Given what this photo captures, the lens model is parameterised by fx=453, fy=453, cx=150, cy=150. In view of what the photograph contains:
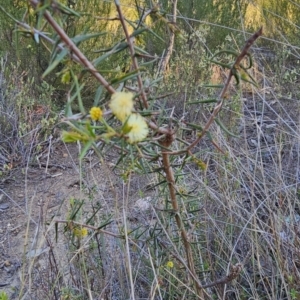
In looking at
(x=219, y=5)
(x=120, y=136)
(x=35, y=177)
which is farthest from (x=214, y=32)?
(x=120, y=136)

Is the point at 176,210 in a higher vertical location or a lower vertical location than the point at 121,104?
lower

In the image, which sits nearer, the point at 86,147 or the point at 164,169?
the point at 86,147

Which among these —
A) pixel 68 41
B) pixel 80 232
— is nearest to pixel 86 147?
pixel 68 41

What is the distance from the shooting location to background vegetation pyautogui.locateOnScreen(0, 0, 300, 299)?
2.72 ft

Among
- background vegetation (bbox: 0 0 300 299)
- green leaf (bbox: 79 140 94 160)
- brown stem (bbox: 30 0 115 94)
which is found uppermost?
brown stem (bbox: 30 0 115 94)

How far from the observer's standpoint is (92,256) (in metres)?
1.42

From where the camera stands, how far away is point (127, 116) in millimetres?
622

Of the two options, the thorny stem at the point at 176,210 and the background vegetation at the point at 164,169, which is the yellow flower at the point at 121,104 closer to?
the background vegetation at the point at 164,169

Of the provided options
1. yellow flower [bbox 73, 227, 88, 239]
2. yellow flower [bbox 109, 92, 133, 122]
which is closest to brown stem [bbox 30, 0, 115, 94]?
yellow flower [bbox 109, 92, 133, 122]

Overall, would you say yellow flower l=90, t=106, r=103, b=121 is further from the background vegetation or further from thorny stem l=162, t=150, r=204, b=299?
thorny stem l=162, t=150, r=204, b=299

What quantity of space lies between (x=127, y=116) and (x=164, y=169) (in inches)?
12.5

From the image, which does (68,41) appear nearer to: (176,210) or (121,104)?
(121,104)

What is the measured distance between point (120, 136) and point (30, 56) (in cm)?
252

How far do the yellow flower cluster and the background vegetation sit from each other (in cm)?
4
